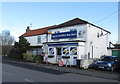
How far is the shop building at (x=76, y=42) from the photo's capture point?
17.9m

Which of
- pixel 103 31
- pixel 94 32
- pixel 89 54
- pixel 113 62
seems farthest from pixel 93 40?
pixel 113 62

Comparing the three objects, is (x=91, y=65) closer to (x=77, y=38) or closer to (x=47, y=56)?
(x=77, y=38)

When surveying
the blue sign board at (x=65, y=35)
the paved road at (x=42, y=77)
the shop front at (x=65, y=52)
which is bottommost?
the paved road at (x=42, y=77)

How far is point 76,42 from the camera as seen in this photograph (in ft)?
57.6

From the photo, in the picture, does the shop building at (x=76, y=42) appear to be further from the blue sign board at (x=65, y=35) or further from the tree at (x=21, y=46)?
the tree at (x=21, y=46)

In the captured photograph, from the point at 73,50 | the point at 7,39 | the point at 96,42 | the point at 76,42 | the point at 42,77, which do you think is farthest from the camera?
the point at 7,39

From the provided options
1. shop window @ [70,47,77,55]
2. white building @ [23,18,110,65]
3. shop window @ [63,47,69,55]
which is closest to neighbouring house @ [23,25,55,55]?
white building @ [23,18,110,65]

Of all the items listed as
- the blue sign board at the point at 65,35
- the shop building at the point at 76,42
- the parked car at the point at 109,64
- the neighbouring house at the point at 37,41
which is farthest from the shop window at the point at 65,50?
the neighbouring house at the point at 37,41

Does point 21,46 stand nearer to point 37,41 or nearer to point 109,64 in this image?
point 37,41

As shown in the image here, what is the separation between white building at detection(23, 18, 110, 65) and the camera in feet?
58.8

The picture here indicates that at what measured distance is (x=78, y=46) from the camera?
17359mm

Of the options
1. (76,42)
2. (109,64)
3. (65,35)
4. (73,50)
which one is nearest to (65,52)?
(73,50)

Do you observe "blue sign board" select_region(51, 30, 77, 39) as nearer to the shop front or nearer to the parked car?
the shop front

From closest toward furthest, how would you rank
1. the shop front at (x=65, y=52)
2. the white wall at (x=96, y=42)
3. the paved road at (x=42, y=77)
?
the paved road at (x=42, y=77)
the shop front at (x=65, y=52)
the white wall at (x=96, y=42)
